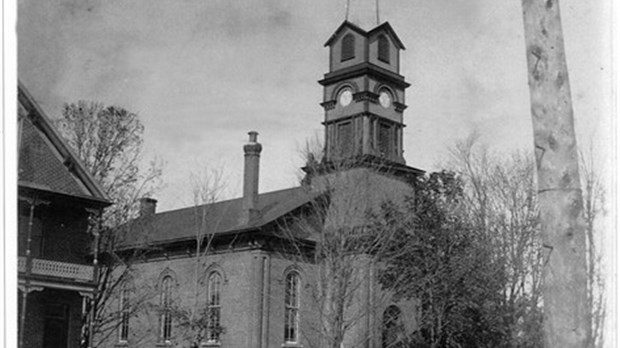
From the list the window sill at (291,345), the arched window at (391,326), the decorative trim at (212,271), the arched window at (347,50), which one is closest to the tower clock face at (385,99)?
the arched window at (347,50)

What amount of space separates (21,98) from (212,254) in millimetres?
21875

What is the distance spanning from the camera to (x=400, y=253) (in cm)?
2456

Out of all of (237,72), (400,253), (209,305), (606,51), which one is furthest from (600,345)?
(209,305)

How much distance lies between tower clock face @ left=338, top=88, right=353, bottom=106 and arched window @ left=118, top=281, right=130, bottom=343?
10816mm

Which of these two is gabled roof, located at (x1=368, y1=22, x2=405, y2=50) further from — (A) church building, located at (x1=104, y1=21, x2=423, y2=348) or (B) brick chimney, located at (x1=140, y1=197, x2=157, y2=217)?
(B) brick chimney, located at (x1=140, y1=197, x2=157, y2=217)

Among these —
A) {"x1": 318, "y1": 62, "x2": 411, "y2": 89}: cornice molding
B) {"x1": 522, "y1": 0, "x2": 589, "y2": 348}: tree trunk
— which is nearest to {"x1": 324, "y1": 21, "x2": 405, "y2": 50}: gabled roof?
{"x1": 318, "y1": 62, "x2": 411, "y2": 89}: cornice molding

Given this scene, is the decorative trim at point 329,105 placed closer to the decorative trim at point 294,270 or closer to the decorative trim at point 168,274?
the decorative trim at point 294,270

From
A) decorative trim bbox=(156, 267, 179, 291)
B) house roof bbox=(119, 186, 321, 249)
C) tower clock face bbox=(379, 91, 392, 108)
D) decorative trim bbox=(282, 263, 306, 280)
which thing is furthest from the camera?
tower clock face bbox=(379, 91, 392, 108)

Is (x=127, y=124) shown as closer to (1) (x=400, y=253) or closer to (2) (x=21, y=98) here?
(2) (x=21, y=98)

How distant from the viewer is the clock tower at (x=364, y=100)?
28.3 m

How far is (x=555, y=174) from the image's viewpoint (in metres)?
5.33

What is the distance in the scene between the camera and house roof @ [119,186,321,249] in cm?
2652

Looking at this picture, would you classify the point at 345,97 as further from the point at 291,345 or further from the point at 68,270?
the point at 68,270

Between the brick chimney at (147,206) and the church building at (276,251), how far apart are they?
9.6 inches
